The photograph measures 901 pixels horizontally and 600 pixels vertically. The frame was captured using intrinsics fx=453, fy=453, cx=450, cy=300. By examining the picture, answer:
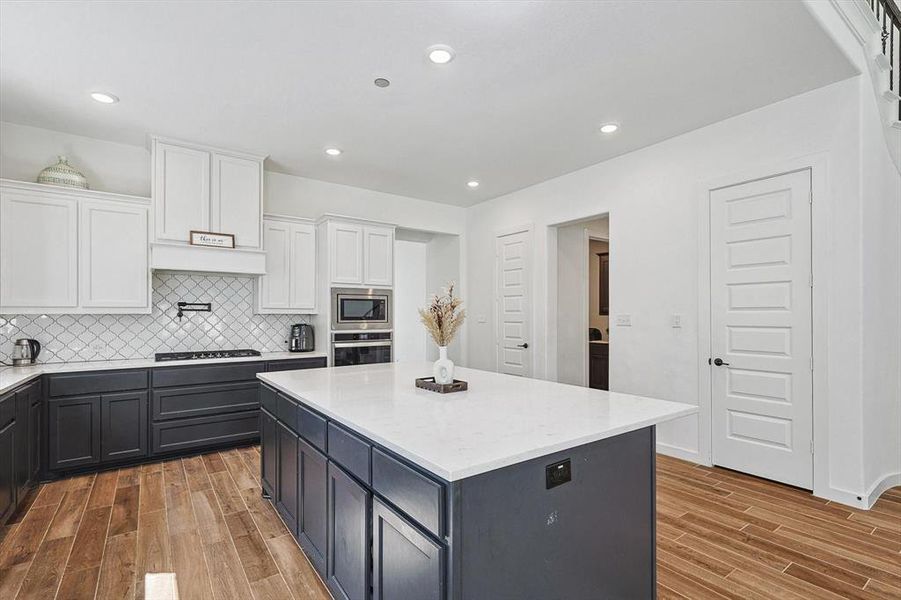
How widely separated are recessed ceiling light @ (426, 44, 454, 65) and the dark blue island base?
6.97 ft

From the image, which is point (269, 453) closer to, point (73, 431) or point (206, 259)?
point (73, 431)

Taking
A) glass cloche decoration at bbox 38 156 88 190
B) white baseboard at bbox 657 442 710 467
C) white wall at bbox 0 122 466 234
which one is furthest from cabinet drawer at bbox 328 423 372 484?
white wall at bbox 0 122 466 234

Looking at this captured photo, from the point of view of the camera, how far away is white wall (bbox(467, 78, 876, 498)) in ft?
9.66

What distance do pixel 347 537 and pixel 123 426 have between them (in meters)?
2.90

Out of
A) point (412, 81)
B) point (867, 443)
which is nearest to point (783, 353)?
point (867, 443)

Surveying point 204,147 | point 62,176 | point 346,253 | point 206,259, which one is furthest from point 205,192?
point 346,253

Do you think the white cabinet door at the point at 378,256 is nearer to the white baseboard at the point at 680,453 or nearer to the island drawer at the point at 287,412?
the island drawer at the point at 287,412

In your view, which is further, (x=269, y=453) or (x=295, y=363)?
(x=295, y=363)

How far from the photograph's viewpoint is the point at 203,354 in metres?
4.32

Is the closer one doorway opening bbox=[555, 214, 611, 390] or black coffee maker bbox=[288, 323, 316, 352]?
black coffee maker bbox=[288, 323, 316, 352]

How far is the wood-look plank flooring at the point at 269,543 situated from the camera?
2.08 meters

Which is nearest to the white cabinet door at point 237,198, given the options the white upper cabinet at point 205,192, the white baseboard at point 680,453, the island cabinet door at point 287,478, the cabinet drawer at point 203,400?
the white upper cabinet at point 205,192

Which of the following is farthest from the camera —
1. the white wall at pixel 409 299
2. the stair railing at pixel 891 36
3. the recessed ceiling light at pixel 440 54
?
the white wall at pixel 409 299

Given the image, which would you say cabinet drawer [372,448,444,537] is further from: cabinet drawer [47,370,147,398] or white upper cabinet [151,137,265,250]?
white upper cabinet [151,137,265,250]
